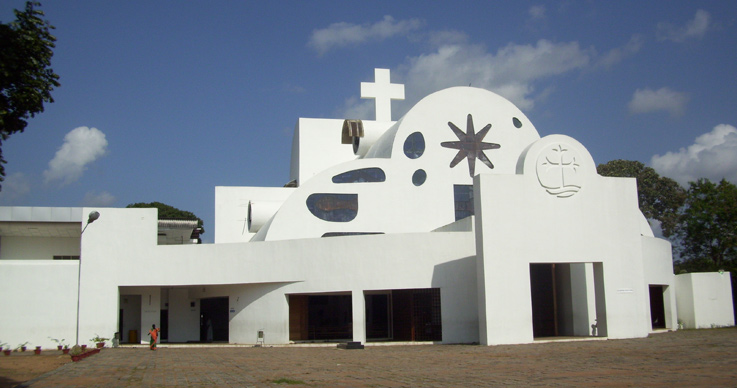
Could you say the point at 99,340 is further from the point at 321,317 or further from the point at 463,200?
the point at 463,200

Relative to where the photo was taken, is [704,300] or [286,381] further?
[704,300]

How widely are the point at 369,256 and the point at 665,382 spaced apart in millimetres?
12132

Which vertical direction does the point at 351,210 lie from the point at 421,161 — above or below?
below

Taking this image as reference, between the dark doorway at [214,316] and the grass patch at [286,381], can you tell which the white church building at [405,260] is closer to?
the dark doorway at [214,316]

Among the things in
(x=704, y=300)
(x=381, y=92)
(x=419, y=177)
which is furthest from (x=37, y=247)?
(x=704, y=300)

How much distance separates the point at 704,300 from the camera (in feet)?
87.3

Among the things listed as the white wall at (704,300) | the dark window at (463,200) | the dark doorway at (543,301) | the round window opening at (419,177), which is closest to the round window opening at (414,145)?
the round window opening at (419,177)

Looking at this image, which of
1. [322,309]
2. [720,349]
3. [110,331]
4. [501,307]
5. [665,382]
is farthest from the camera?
[322,309]

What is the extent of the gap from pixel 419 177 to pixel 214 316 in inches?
389

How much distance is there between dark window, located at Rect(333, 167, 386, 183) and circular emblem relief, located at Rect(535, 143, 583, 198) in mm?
7405

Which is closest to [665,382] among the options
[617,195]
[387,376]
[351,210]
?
[387,376]

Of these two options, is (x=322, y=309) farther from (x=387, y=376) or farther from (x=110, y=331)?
(x=387, y=376)

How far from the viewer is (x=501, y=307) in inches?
752

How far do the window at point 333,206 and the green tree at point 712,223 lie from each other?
1912 cm
